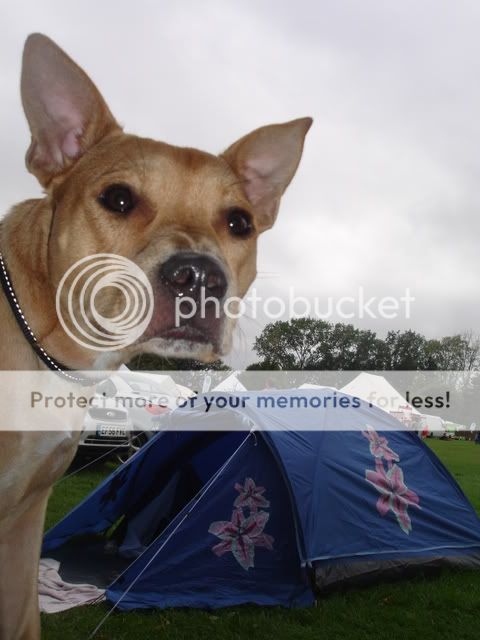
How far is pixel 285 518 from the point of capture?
18.7 ft

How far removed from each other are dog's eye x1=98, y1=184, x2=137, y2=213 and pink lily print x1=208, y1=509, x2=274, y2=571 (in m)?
3.70

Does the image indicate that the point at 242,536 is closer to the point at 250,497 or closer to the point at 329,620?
the point at 250,497

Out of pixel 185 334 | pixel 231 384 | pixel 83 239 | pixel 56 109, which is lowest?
pixel 185 334

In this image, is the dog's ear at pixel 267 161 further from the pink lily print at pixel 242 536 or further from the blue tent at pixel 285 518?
the pink lily print at pixel 242 536

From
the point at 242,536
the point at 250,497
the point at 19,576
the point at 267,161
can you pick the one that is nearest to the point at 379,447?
the point at 250,497

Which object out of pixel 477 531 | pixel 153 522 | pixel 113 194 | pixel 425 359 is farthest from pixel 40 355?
pixel 425 359

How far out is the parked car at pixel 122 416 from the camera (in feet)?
41.3

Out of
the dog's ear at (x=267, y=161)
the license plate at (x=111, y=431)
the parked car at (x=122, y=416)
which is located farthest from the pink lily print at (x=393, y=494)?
the license plate at (x=111, y=431)

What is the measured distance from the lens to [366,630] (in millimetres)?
4828

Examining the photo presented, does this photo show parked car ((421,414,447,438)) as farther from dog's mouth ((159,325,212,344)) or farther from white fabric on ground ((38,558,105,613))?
dog's mouth ((159,325,212,344))

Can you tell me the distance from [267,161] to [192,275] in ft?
5.40

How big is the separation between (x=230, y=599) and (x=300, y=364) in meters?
18.7

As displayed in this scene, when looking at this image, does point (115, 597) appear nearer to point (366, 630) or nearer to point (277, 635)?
point (277, 635)

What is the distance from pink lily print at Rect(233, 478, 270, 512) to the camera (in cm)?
562
